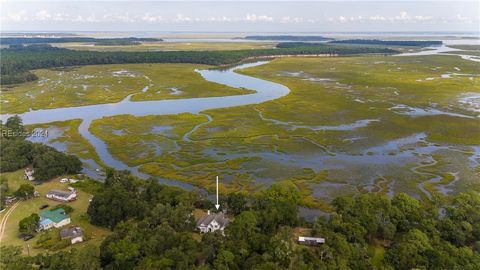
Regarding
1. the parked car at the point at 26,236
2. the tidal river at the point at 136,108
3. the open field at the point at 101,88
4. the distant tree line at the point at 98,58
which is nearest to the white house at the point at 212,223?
the parked car at the point at 26,236

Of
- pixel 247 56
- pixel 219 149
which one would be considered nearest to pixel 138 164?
pixel 219 149

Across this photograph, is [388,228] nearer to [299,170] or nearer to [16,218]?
[299,170]

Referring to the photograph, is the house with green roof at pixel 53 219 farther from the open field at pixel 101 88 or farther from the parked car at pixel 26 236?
the open field at pixel 101 88

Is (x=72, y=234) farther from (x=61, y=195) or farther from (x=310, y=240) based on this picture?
(x=310, y=240)

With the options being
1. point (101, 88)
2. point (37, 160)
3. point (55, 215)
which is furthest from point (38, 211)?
point (101, 88)

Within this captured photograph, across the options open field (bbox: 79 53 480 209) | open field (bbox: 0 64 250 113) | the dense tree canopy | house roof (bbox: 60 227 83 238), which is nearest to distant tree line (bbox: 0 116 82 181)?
open field (bbox: 79 53 480 209)

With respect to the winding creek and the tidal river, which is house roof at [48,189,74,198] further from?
the tidal river
